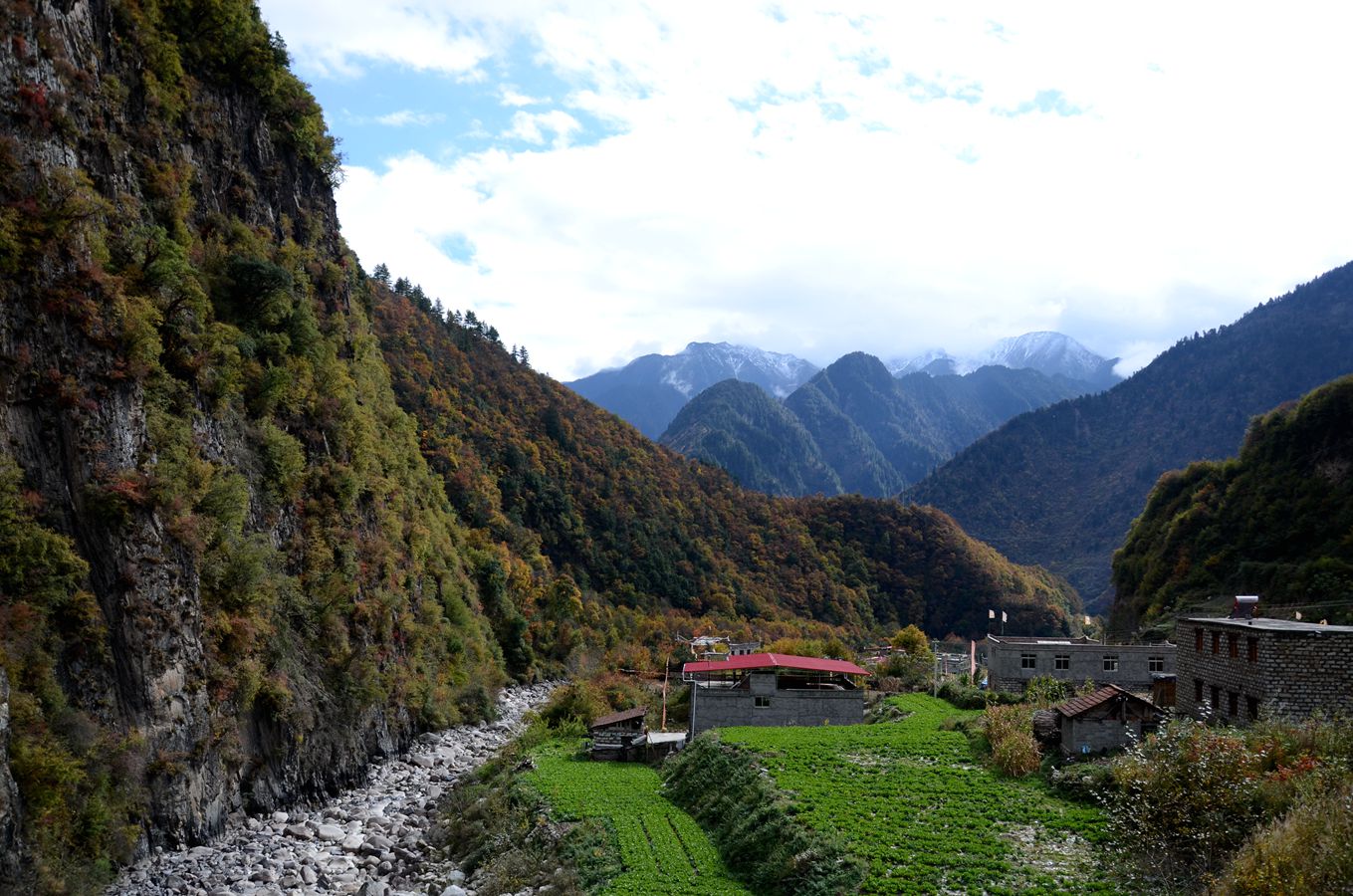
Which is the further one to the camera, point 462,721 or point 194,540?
point 462,721

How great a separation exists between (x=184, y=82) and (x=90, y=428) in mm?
Answer: 16400

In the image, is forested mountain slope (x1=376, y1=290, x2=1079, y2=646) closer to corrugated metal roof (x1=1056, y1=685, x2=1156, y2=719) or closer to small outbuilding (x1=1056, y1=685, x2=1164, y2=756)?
corrugated metal roof (x1=1056, y1=685, x2=1156, y2=719)

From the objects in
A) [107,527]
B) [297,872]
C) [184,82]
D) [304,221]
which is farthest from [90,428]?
[304,221]

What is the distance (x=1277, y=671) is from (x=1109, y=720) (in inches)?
180

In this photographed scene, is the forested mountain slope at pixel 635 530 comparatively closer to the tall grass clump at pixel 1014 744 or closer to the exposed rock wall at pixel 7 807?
the tall grass clump at pixel 1014 744

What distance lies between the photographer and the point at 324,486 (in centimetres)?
3581

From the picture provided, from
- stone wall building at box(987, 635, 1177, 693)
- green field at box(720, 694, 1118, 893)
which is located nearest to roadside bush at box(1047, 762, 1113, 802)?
green field at box(720, 694, 1118, 893)

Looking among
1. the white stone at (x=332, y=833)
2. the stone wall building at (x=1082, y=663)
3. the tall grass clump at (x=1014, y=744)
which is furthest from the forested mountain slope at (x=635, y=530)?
the tall grass clump at (x=1014, y=744)

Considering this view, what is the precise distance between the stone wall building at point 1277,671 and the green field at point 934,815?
20.7 ft

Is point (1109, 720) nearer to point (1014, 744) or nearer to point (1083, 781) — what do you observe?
point (1014, 744)

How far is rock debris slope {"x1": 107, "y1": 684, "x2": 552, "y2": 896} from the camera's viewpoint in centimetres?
2180

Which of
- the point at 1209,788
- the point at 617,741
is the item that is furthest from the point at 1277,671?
the point at 617,741

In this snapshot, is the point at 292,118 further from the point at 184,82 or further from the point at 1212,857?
the point at 1212,857

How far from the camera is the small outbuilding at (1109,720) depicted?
84.3ft
